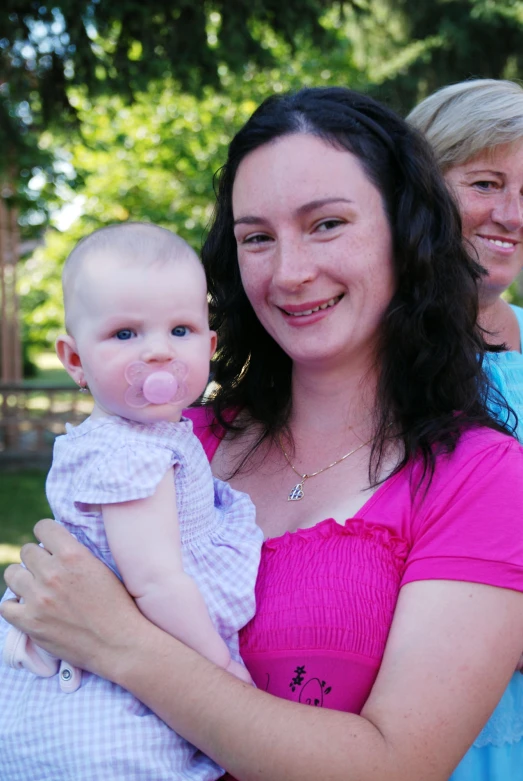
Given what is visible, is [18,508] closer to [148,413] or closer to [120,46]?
[120,46]

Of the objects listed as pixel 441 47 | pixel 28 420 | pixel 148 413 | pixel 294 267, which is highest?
pixel 441 47

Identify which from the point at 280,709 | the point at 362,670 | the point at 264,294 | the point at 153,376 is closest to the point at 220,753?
the point at 280,709

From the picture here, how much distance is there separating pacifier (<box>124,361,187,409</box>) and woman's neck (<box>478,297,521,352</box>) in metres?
1.50

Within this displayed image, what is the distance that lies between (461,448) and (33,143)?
7610 millimetres

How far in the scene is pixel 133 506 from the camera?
1.76 m

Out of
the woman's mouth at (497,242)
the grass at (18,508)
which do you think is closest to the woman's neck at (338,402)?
the woman's mouth at (497,242)

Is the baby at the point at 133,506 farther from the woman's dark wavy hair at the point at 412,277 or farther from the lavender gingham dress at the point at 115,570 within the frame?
the woman's dark wavy hair at the point at 412,277

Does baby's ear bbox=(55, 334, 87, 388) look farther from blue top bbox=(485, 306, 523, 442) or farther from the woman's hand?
blue top bbox=(485, 306, 523, 442)

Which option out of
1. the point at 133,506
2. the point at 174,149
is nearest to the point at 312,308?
the point at 133,506

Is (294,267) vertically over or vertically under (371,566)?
over

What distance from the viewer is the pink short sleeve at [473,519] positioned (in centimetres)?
177

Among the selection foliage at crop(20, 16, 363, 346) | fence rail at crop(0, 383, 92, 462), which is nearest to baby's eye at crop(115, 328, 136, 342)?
fence rail at crop(0, 383, 92, 462)

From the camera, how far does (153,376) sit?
183 cm

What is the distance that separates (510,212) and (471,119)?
0.35 m
